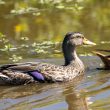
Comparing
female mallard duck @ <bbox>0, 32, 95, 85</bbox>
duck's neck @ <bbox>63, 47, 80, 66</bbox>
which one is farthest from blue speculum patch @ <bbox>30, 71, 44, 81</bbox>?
duck's neck @ <bbox>63, 47, 80, 66</bbox>

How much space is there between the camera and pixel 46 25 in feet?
50.8

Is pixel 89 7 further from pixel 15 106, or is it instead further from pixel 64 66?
pixel 15 106

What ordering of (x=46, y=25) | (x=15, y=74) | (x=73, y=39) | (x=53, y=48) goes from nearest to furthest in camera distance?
(x=15, y=74)
(x=73, y=39)
(x=53, y=48)
(x=46, y=25)

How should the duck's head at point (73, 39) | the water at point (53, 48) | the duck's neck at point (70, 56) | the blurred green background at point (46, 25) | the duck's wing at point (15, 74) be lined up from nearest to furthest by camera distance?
the water at point (53, 48), the duck's wing at point (15, 74), the duck's neck at point (70, 56), the duck's head at point (73, 39), the blurred green background at point (46, 25)

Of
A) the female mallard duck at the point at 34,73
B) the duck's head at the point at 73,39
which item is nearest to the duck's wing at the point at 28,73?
the female mallard duck at the point at 34,73

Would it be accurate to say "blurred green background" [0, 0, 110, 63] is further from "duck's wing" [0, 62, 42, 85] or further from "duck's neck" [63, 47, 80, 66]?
"duck's wing" [0, 62, 42, 85]

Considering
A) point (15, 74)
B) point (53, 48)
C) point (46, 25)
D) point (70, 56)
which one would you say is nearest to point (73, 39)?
point (70, 56)

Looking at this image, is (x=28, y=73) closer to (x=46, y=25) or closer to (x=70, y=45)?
(x=70, y=45)

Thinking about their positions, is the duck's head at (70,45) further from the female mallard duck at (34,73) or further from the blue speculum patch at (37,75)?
the blue speculum patch at (37,75)

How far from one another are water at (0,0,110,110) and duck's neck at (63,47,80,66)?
0.34 m

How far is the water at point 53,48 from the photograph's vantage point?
30.5ft

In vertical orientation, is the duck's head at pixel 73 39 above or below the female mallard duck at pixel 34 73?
above

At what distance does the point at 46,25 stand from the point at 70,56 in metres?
3.88

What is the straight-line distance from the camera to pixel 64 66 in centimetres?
1130
